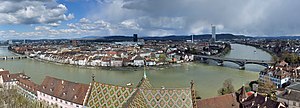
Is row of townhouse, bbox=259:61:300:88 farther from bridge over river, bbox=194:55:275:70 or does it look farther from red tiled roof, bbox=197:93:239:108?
red tiled roof, bbox=197:93:239:108

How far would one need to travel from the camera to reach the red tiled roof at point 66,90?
9948 mm

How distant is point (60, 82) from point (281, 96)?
9.26 metres

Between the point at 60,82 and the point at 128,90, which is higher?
the point at 128,90

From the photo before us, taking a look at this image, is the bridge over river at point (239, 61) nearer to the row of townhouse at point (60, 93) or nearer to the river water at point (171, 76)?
the river water at point (171, 76)

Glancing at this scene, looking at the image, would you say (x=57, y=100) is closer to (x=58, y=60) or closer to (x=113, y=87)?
(x=113, y=87)

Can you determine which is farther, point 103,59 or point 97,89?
point 103,59

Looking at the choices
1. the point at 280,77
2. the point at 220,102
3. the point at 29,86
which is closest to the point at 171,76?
the point at 280,77

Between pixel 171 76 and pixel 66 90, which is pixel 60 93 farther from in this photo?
pixel 171 76

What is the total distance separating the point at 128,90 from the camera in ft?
18.7

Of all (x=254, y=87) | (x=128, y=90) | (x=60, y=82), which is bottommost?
(x=254, y=87)

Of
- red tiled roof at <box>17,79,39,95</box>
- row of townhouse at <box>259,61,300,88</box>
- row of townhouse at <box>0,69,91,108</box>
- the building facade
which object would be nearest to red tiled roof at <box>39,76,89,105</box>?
row of townhouse at <box>0,69,91,108</box>

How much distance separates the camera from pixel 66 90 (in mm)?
10539

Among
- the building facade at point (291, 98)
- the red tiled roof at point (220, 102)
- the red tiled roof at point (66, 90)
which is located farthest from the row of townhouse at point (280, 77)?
the red tiled roof at point (66, 90)

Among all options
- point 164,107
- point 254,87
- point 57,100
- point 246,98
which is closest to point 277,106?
point 246,98
